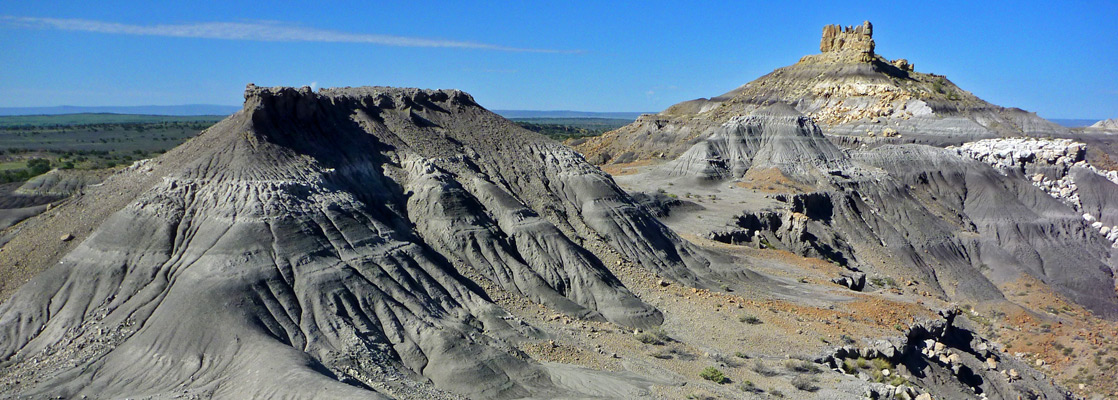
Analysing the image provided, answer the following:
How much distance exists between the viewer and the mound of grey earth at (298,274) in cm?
2011

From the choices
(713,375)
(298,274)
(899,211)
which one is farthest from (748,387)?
(899,211)

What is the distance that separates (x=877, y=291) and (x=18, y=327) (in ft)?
122

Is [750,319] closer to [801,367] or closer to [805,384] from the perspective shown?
[801,367]

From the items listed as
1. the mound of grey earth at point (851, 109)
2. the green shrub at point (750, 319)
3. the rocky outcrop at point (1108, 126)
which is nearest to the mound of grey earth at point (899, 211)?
the mound of grey earth at point (851, 109)

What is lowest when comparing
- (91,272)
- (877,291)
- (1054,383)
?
(1054,383)

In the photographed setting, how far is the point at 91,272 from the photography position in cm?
2256

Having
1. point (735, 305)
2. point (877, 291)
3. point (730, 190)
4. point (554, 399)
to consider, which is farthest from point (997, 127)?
point (554, 399)

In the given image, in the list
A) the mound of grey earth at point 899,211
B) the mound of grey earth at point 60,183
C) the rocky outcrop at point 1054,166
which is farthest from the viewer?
the rocky outcrop at point 1054,166

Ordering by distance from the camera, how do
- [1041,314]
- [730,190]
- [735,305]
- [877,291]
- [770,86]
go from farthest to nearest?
1. [770,86]
2. [730,190]
3. [1041,314]
4. [877,291]
5. [735,305]


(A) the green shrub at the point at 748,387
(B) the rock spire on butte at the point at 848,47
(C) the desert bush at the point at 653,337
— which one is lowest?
(A) the green shrub at the point at 748,387

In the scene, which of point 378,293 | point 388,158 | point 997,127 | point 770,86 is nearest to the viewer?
point 378,293

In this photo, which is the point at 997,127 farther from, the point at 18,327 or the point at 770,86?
the point at 18,327

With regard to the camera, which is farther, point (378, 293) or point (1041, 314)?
point (1041, 314)

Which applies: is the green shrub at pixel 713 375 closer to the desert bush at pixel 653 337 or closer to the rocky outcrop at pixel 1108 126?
the desert bush at pixel 653 337
